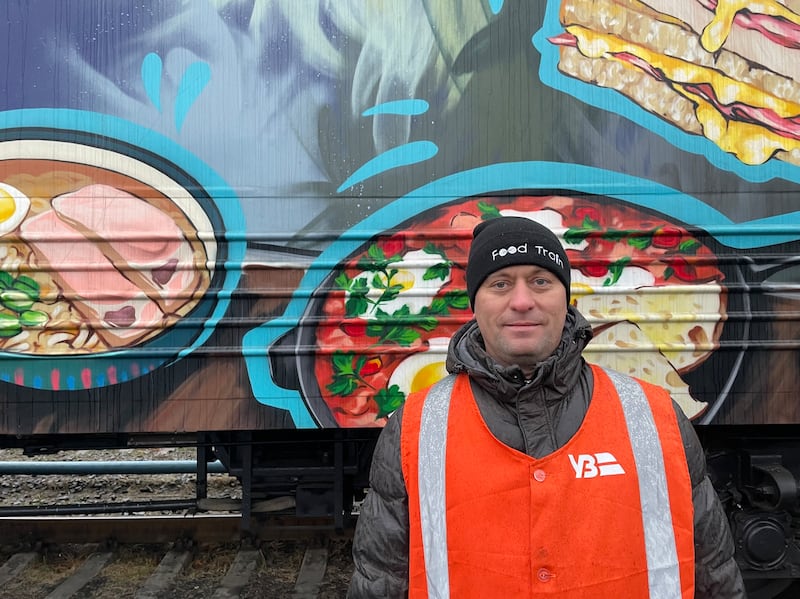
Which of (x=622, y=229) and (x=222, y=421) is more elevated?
(x=622, y=229)

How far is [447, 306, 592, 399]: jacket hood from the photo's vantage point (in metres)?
1.28

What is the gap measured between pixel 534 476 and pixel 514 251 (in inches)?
17.4

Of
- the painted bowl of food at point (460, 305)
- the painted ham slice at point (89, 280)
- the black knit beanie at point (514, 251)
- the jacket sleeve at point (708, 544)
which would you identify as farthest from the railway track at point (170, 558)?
the black knit beanie at point (514, 251)

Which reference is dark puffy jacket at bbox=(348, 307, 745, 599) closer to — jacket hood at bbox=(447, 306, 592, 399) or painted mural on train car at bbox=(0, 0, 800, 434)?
jacket hood at bbox=(447, 306, 592, 399)

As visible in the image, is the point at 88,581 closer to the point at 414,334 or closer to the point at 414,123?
the point at 414,334

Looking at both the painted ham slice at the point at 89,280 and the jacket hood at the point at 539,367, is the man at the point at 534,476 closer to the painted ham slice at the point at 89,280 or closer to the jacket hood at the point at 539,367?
the jacket hood at the point at 539,367

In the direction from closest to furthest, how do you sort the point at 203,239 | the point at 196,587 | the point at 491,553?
the point at 491,553 → the point at 203,239 → the point at 196,587

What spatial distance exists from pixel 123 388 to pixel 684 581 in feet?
6.63

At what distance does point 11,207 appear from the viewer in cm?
243

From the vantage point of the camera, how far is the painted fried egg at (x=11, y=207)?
2414 mm

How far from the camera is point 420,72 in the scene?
248 cm

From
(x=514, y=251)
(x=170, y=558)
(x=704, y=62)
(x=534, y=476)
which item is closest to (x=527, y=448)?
(x=534, y=476)

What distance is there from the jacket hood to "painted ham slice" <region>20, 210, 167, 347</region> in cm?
150

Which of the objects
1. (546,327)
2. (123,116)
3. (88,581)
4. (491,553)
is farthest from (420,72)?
(88,581)
